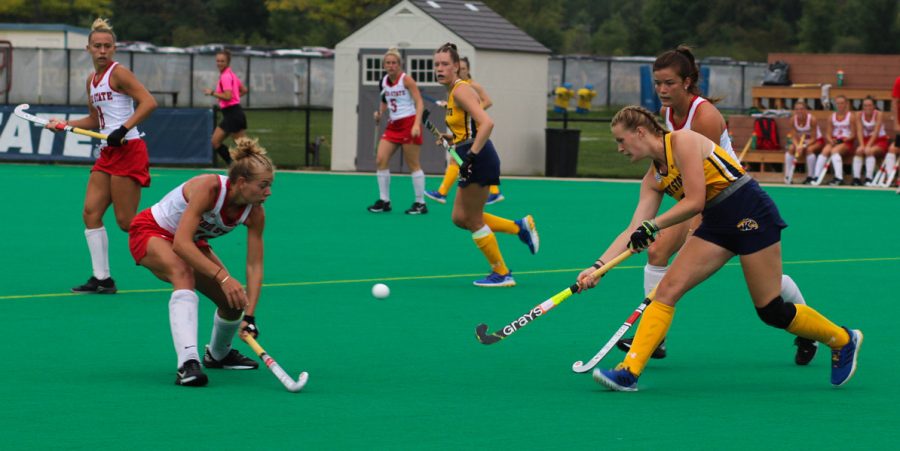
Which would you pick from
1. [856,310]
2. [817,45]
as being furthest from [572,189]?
[817,45]

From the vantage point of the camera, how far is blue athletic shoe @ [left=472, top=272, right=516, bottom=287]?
36.1 feet

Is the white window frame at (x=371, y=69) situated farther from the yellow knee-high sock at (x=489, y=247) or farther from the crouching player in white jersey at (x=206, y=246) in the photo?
the crouching player in white jersey at (x=206, y=246)

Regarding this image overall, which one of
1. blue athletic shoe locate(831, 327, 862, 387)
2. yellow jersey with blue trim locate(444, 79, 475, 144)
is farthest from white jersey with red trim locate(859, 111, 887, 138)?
blue athletic shoe locate(831, 327, 862, 387)

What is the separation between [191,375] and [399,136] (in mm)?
11205

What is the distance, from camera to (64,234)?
1465 centimetres

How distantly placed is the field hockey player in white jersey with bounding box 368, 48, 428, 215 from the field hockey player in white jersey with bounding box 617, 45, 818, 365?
936 cm

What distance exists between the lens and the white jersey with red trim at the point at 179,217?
705 cm

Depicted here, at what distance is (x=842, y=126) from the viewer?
2423 centimetres

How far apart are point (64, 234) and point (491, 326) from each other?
6.88m

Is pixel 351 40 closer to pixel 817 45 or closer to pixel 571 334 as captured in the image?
pixel 571 334

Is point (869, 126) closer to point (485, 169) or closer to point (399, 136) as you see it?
point (399, 136)

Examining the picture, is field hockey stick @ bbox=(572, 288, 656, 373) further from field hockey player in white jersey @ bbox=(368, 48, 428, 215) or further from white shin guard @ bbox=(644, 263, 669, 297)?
field hockey player in white jersey @ bbox=(368, 48, 428, 215)

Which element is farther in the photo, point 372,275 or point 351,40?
point 351,40

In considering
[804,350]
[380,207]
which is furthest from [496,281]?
[380,207]
